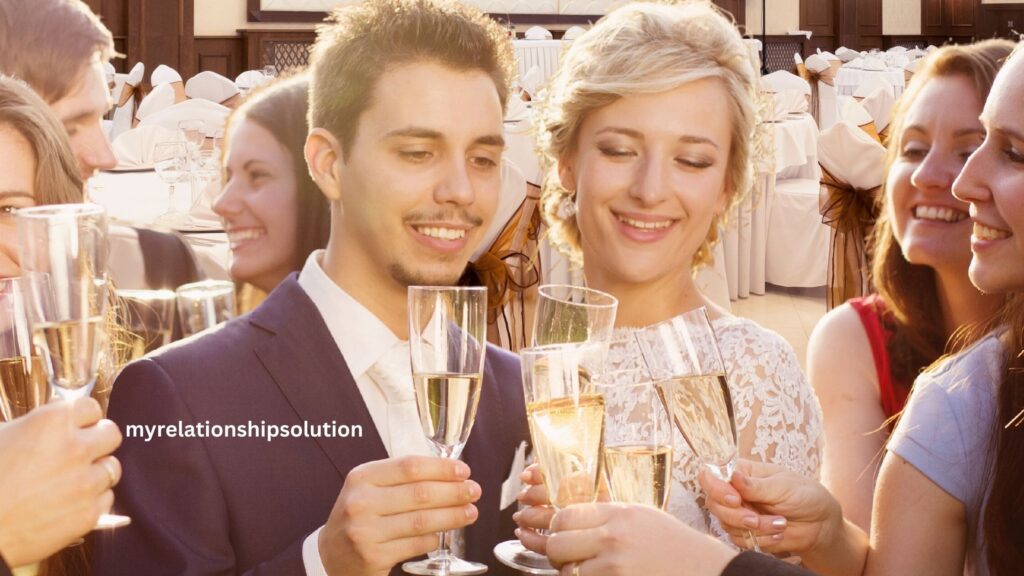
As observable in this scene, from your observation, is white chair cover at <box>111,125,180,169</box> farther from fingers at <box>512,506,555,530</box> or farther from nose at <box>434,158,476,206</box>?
fingers at <box>512,506,555,530</box>

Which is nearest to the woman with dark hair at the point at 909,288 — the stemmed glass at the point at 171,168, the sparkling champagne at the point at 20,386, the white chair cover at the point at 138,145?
the sparkling champagne at the point at 20,386

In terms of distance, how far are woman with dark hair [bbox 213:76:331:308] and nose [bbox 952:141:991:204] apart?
110 cm

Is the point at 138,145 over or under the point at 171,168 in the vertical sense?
over

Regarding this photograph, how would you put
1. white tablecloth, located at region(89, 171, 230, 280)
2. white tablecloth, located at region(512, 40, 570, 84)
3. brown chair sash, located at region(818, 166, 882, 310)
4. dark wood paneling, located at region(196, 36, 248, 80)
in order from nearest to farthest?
1. white tablecloth, located at region(89, 171, 230, 280)
2. brown chair sash, located at region(818, 166, 882, 310)
3. white tablecloth, located at region(512, 40, 570, 84)
4. dark wood paneling, located at region(196, 36, 248, 80)

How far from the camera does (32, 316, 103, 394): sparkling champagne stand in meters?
1.20

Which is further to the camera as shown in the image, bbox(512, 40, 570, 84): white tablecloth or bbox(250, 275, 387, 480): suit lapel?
bbox(512, 40, 570, 84): white tablecloth

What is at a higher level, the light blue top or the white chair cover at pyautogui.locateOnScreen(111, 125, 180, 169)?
the white chair cover at pyautogui.locateOnScreen(111, 125, 180, 169)

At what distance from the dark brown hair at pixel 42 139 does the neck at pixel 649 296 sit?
2.85 feet

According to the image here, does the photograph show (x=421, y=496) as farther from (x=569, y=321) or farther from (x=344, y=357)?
(x=344, y=357)

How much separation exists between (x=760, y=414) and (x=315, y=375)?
787mm

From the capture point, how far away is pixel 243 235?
236cm

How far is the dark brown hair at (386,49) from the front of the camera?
1735 mm

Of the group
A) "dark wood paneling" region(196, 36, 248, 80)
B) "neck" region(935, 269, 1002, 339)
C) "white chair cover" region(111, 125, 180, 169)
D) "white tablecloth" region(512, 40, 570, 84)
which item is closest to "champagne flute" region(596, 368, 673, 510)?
"neck" region(935, 269, 1002, 339)

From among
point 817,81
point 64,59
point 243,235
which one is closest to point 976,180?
point 243,235
